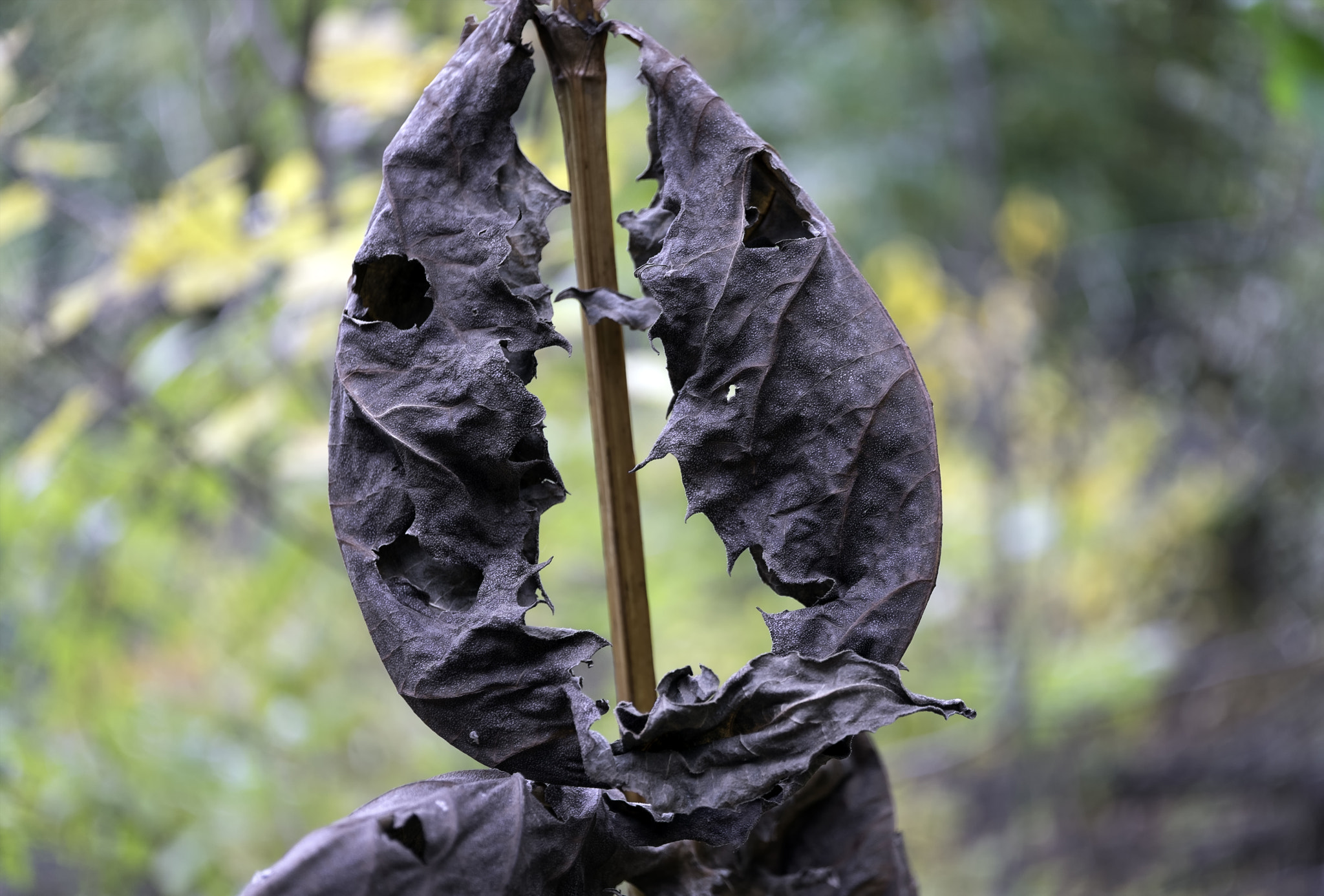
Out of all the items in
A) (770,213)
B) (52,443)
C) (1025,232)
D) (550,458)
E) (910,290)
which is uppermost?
(1025,232)

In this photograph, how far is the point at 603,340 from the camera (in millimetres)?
383

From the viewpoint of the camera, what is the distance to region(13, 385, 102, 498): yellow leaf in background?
3.43 feet

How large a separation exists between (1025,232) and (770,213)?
185 centimetres

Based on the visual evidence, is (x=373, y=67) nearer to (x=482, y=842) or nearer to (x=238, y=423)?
(x=238, y=423)

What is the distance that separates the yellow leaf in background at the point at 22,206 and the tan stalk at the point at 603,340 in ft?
2.95

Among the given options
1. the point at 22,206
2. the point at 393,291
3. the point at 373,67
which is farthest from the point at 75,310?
the point at 393,291

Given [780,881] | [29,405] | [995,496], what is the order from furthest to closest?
[995,496] → [29,405] → [780,881]

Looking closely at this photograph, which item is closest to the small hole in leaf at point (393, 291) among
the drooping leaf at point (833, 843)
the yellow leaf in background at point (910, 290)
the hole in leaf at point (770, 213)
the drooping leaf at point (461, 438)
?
the drooping leaf at point (461, 438)

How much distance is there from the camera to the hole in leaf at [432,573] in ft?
1.20

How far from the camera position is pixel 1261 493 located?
2832mm

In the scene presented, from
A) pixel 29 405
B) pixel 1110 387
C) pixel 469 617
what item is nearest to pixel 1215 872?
pixel 1110 387

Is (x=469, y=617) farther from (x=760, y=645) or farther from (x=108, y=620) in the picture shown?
(x=760, y=645)

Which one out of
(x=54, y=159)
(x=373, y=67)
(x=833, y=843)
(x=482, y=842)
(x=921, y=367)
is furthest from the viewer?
(x=921, y=367)

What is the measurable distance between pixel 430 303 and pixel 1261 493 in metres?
3.05
